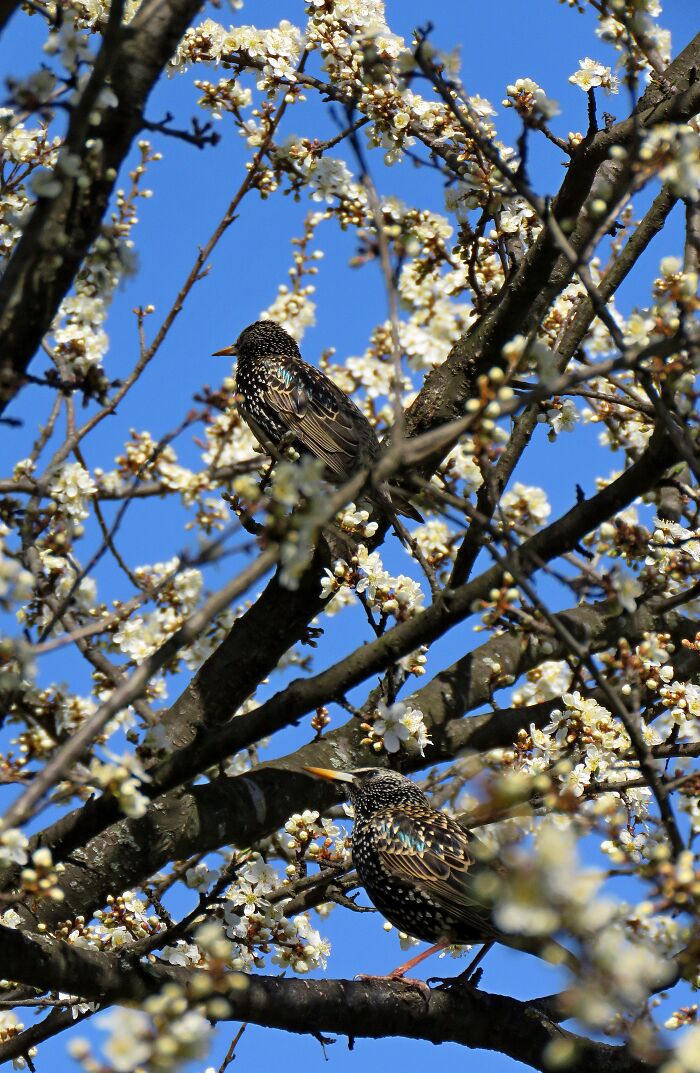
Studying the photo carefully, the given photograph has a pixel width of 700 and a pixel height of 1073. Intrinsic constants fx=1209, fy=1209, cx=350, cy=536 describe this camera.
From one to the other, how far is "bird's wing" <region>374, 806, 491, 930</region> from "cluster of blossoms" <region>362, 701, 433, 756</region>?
33cm

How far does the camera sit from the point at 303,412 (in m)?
6.97

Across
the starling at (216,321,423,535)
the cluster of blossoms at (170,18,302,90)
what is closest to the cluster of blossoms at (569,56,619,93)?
the cluster of blossoms at (170,18,302,90)

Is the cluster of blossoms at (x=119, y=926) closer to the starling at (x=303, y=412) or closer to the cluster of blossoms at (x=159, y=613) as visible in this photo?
the cluster of blossoms at (x=159, y=613)

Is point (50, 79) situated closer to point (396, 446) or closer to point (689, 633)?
point (396, 446)

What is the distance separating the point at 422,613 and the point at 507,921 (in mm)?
1920

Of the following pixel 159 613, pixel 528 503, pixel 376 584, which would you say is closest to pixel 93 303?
pixel 376 584

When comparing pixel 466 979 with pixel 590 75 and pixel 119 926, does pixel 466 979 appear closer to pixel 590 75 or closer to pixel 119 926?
pixel 119 926

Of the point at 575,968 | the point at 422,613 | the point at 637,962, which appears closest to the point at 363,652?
the point at 422,613

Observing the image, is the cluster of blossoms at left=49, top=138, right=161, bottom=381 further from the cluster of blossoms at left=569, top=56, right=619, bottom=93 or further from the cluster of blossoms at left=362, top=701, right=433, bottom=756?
the cluster of blossoms at left=569, top=56, right=619, bottom=93

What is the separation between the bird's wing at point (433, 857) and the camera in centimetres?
485

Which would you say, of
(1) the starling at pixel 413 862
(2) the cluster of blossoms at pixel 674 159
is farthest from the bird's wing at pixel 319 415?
(2) the cluster of blossoms at pixel 674 159

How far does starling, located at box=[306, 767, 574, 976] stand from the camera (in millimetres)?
4906

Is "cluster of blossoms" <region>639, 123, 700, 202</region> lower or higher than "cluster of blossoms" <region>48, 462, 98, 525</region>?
higher

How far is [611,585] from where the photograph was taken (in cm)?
339
